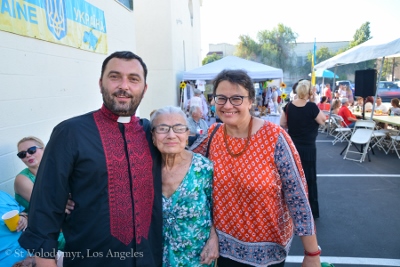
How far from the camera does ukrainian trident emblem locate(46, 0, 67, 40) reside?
10.1 ft

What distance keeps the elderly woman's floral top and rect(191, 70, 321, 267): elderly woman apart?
0.08 meters

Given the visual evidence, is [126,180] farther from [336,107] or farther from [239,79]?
[336,107]

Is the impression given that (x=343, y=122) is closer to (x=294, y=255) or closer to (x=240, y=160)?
(x=294, y=255)

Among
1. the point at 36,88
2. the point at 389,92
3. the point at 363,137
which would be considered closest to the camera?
the point at 36,88

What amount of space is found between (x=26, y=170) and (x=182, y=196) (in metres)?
1.75

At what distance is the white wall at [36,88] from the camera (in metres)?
2.53

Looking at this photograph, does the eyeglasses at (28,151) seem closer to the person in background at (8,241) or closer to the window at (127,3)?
the person in background at (8,241)

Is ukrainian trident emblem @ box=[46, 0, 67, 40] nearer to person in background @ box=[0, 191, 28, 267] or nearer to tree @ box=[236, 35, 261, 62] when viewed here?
person in background @ box=[0, 191, 28, 267]

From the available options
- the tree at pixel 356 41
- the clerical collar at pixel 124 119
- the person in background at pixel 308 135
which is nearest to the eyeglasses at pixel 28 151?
the clerical collar at pixel 124 119

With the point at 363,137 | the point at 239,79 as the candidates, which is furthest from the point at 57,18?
the point at 363,137

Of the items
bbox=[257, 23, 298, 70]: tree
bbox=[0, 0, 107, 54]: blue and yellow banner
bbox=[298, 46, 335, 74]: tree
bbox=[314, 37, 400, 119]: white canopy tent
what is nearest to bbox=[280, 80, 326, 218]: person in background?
bbox=[0, 0, 107, 54]: blue and yellow banner

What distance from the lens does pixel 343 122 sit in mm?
9125

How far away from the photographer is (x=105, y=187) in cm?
149

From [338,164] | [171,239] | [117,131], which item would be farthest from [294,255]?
[338,164]
